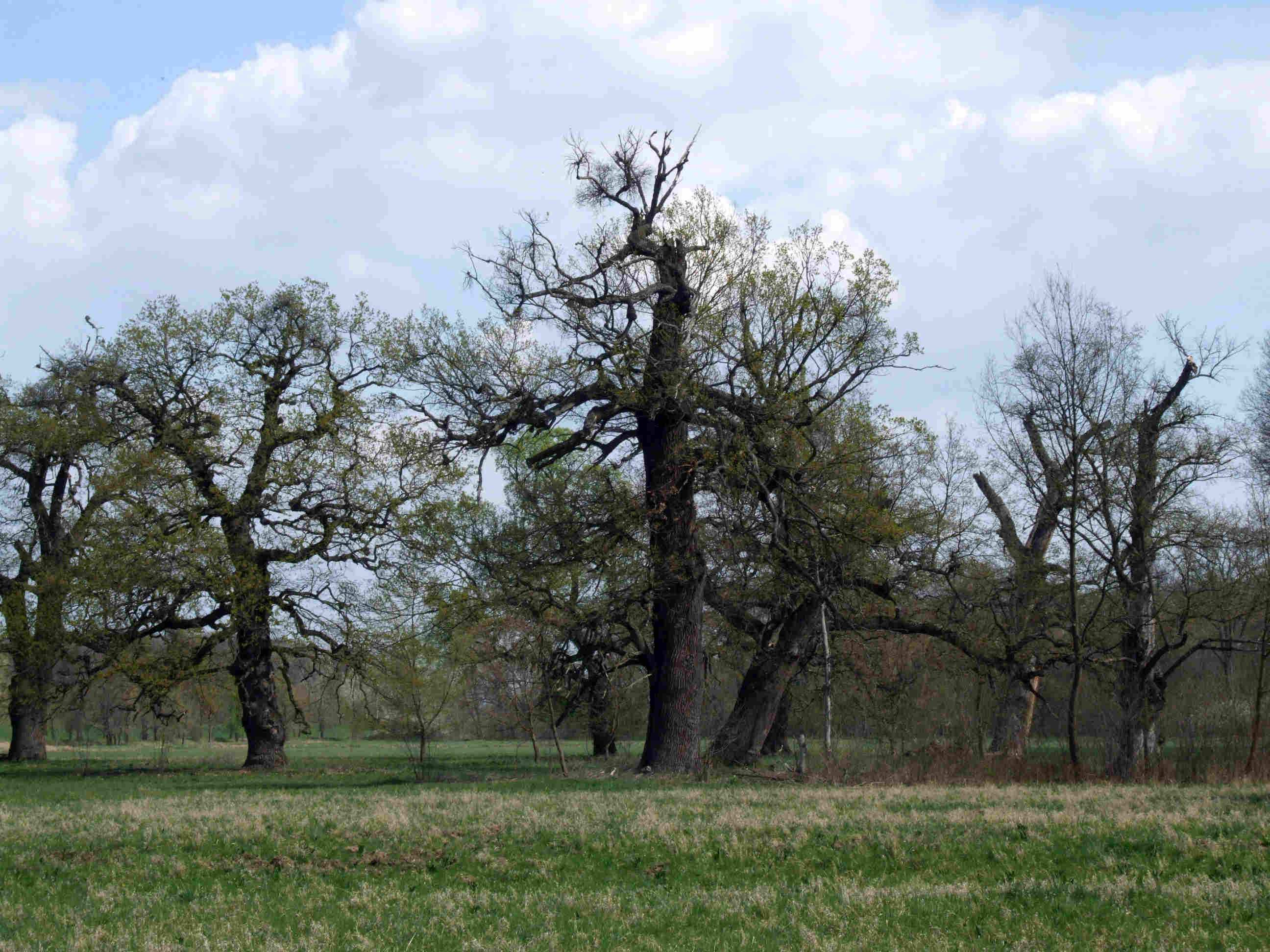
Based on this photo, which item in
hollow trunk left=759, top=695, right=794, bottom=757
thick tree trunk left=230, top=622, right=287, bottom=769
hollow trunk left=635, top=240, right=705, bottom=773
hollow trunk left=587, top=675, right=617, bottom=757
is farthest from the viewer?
hollow trunk left=759, top=695, right=794, bottom=757

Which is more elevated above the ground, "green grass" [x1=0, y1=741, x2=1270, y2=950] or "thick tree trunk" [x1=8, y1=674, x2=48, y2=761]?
"green grass" [x1=0, y1=741, x2=1270, y2=950]


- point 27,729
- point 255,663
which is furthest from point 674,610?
point 27,729

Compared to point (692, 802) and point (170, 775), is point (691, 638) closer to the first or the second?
point (692, 802)

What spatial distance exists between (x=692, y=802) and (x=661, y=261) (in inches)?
454

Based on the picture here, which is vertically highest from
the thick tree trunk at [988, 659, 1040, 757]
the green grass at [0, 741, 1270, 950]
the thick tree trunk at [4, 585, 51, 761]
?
the thick tree trunk at [4, 585, 51, 761]

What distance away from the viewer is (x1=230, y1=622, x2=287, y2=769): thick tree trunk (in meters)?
31.5

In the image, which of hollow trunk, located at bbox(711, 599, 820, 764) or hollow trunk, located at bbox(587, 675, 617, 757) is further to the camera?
hollow trunk, located at bbox(587, 675, 617, 757)

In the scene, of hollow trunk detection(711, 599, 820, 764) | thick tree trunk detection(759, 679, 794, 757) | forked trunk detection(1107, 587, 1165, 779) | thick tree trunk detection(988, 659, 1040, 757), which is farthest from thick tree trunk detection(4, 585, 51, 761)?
forked trunk detection(1107, 587, 1165, 779)

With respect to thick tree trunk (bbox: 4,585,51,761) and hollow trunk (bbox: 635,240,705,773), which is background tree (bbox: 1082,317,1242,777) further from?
thick tree trunk (bbox: 4,585,51,761)

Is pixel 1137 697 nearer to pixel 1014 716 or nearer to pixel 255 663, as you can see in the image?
pixel 1014 716

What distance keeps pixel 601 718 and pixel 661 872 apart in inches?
967

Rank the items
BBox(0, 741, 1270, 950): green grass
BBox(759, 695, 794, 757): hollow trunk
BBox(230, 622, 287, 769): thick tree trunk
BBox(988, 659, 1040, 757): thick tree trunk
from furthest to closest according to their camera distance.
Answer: BBox(759, 695, 794, 757): hollow trunk
BBox(230, 622, 287, 769): thick tree trunk
BBox(988, 659, 1040, 757): thick tree trunk
BBox(0, 741, 1270, 950): green grass

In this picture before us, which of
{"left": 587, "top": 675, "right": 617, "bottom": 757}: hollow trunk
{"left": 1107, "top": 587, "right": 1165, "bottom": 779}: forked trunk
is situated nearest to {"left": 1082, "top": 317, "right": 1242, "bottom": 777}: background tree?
{"left": 1107, "top": 587, "right": 1165, "bottom": 779}: forked trunk

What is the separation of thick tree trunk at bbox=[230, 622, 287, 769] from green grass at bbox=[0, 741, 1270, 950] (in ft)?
52.5
